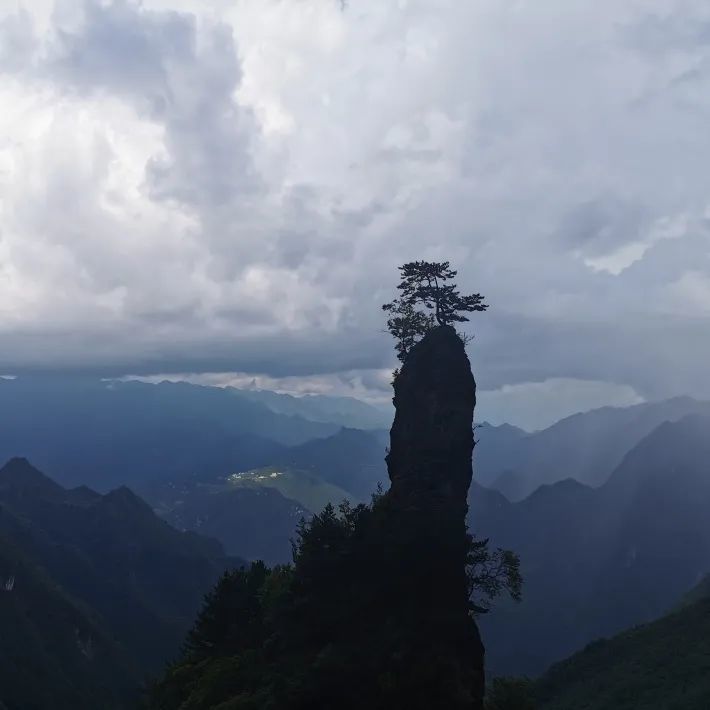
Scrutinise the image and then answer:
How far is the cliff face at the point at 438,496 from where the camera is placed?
39.6 metres

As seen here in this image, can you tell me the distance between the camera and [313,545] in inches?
1788

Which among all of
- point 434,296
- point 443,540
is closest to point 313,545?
point 443,540

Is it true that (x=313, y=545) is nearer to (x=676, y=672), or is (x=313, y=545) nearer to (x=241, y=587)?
(x=241, y=587)

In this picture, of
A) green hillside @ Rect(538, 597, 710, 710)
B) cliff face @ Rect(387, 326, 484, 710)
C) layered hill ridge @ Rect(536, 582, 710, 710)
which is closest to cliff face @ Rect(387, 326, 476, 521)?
cliff face @ Rect(387, 326, 484, 710)

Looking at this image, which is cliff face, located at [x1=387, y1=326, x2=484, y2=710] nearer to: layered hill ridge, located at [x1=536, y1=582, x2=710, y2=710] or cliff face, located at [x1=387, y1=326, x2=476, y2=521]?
cliff face, located at [x1=387, y1=326, x2=476, y2=521]

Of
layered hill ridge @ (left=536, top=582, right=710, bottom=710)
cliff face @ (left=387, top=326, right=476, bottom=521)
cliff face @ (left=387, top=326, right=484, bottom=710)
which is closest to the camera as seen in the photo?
cliff face @ (left=387, top=326, right=484, bottom=710)

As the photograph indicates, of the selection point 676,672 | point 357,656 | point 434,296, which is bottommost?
point 676,672

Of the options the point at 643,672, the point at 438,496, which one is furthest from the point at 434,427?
the point at 643,672

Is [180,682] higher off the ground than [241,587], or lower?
lower

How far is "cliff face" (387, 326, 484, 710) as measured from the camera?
39.6 m

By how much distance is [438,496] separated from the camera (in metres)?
50.1

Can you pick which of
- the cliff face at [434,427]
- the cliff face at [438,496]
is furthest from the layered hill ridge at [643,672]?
the cliff face at [438,496]

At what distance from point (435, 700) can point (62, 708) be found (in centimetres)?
20083

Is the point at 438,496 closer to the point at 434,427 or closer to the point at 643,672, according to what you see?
the point at 434,427
